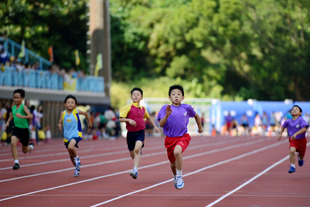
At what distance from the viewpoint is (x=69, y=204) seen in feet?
34.6

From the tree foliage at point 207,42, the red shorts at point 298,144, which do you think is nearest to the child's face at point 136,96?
the red shorts at point 298,144

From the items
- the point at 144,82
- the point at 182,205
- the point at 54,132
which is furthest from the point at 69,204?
the point at 144,82

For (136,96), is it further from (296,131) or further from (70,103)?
(296,131)

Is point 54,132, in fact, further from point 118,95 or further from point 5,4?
point 118,95

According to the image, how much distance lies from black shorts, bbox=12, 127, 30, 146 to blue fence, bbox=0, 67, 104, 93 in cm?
1690

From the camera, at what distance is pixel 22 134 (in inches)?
659

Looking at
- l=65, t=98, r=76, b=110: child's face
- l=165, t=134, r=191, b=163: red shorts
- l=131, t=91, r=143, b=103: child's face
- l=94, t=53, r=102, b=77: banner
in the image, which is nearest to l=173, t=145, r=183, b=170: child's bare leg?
l=165, t=134, r=191, b=163: red shorts

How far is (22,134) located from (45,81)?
21.9 meters

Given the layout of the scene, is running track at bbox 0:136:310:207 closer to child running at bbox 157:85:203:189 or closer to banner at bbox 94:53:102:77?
child running at bbox 157:85:203:189

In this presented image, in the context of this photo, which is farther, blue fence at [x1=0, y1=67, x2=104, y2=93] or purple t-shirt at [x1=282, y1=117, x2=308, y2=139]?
blue fence at [x1=0, y1=67, x2=104, y2=93]

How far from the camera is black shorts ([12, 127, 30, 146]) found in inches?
656

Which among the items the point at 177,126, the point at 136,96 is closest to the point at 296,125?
the point at 136,96

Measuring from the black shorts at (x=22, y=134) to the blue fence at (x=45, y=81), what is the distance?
16.9m

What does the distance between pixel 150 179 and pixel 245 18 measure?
50655mm
